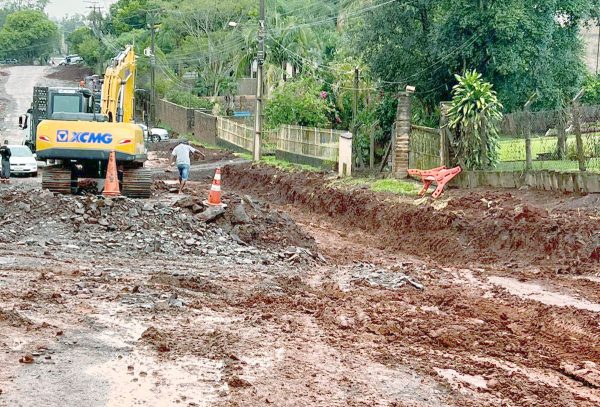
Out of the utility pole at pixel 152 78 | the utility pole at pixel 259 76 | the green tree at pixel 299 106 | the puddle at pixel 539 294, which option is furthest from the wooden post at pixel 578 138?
the utility pole at pixel 152 78

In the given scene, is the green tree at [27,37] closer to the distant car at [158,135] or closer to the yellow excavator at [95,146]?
the distant car at [158,135]

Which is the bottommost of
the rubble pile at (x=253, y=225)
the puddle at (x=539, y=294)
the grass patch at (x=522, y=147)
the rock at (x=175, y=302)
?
the puddle at (x=539, y=294)

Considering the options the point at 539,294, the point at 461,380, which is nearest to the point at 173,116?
the point at 539,294

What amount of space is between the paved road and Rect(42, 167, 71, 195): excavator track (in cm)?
3875

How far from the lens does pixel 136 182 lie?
24.3m

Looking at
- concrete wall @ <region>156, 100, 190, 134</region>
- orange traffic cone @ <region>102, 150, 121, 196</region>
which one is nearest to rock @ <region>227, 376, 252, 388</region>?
orange traffic cone @ <region>102, 150, 121, 196</region>

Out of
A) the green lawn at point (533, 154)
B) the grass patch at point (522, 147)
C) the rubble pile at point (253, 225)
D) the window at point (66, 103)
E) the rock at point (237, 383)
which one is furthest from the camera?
the window at point (66, 103)

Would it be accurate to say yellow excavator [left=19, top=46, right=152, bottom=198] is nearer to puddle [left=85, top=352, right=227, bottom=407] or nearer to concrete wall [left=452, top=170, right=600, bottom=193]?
concrete wall [left=452, top=170, right=600, bottom=193]

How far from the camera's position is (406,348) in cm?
1040

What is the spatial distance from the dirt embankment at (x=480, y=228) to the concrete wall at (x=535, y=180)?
50cm

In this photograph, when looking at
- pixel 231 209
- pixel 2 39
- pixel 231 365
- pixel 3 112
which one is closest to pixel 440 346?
pixel 231 365

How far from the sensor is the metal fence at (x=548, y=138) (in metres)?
21.9

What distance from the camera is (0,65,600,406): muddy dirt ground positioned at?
8.70 meters

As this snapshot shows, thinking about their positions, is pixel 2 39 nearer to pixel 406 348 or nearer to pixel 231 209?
pixel 231 209
